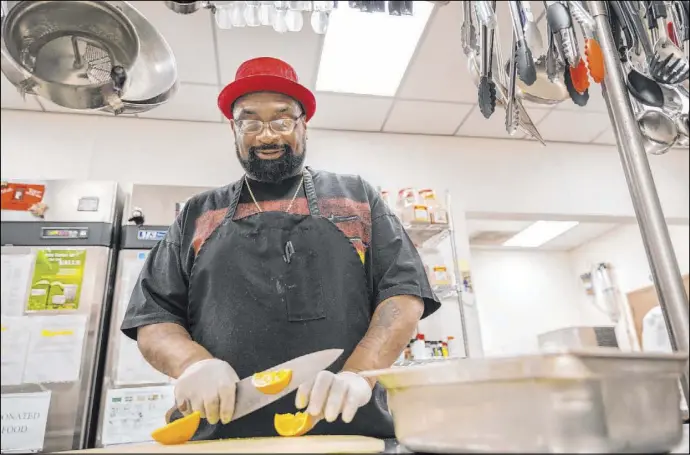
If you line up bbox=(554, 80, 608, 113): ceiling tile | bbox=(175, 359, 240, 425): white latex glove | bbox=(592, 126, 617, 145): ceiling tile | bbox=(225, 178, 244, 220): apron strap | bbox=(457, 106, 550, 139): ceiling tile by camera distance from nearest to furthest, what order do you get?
bbox=(175, 359, 240, 425): white latex glove → bbox=(225, 178, 244, 220): apron strap → bbox=(554, 80, 608, 113): ceiling tile → bbox=(457, 106, 550, 139): ceiling tile → bbox=(592, 126, 617, 145): ceiling tile

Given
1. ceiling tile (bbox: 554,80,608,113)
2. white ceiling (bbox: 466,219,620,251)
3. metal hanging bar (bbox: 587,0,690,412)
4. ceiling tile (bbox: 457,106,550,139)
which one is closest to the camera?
metal hanging bar (bbox: 587,0,690,412)

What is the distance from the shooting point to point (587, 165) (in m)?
3.73

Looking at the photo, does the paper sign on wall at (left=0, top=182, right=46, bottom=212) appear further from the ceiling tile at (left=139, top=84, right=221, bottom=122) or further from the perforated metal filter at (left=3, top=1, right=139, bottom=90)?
the perforated metal filter at (left=3, top=1, right=139, bottom=90)

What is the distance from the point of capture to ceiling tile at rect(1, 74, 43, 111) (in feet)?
9.42

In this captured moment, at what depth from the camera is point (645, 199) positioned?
0.71 m

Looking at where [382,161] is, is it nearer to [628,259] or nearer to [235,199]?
[235,199]

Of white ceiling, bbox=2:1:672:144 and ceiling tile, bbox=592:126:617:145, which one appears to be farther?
ceiling tile, bbox=592:126:617:145

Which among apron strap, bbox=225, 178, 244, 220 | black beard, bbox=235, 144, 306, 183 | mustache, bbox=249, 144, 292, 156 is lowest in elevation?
apron strap, bbox=225, 178, 244, 220

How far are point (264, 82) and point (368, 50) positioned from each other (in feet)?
5.08

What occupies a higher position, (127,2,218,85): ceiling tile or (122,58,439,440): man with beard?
(127,2,218,85): ceiling tile

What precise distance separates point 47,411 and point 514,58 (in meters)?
2.29

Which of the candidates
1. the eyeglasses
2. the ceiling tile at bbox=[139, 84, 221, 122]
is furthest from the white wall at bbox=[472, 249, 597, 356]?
the eyeglasses

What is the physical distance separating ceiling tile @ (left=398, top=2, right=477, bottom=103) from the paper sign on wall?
6.81ft

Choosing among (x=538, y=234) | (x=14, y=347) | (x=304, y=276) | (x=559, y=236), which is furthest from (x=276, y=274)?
(x=559, y=236)
